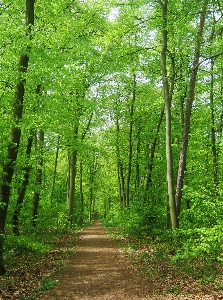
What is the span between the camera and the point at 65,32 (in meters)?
14.1

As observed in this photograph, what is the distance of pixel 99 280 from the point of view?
31.2 ft

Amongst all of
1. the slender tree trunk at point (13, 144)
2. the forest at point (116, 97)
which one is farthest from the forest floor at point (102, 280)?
the slender tree trunk at point (13, 144)

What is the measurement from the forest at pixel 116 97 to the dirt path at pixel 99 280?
64.9 inches

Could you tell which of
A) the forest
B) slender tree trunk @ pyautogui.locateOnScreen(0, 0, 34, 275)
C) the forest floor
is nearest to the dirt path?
the forest floor

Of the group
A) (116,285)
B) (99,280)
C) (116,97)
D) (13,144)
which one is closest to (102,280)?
(99,280)

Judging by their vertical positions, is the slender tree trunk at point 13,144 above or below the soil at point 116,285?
above

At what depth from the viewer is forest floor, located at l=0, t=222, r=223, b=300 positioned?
788 centimetres

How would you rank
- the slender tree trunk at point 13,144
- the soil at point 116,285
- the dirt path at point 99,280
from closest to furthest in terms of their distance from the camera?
the soil at point 116,285 → the dirt path at point 99,280 → the slender tree trunk at point 13,144

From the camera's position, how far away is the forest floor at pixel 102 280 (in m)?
7.88

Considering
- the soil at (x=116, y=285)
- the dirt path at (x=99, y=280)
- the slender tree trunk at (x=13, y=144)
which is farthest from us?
the slender tree trunk at (x=13, y=144)

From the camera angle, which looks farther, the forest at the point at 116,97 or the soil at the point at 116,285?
the forest at the point at 116,97

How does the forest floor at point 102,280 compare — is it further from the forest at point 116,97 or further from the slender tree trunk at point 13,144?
the slender tree trunk at point 13,144

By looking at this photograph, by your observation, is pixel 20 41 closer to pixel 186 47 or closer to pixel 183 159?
pixel 183 159

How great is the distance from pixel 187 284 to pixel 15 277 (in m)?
5.25
